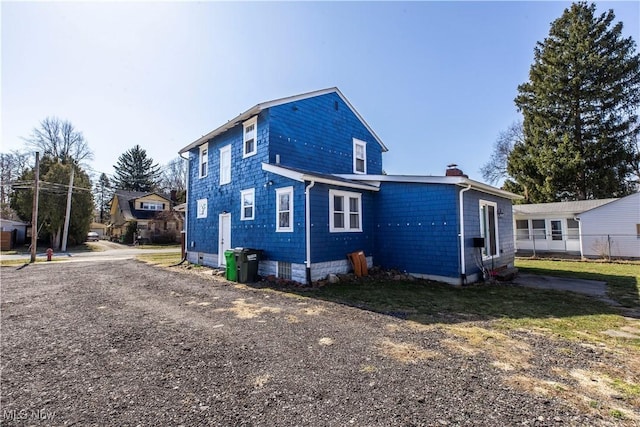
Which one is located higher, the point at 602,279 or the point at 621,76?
the point at 621,76

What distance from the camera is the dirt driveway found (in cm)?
261

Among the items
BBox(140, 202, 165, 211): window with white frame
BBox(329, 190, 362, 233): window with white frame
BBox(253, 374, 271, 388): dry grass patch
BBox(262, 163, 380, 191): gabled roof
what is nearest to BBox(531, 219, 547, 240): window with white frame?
BBox(262, 163, 380, 191): gabled roof

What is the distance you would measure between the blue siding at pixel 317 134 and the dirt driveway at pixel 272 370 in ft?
22.1

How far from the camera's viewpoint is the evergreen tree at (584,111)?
77.2 feet

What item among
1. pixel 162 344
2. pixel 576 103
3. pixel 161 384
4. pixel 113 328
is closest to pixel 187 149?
pixel 113 328

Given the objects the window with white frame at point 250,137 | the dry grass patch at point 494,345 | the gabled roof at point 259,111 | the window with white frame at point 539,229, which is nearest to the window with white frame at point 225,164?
the gabled roof at point 259,111

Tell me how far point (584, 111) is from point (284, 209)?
28433mm

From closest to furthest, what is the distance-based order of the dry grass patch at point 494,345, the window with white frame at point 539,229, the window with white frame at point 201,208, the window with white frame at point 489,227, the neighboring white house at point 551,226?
the dry grass patch at point 494,345, the window with white frame at point 489,227, the window with white frame at point 201,208, the neighboring white house at point 551,226, the window with white frame at point 539,229

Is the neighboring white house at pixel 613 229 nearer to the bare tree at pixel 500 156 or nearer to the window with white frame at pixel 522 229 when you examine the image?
the window with white frame at pixel 522 229

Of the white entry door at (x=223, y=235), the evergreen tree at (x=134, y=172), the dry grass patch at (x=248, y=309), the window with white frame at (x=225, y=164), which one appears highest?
the evergreen tree at (x=134, y=172)

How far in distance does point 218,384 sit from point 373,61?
1232cm

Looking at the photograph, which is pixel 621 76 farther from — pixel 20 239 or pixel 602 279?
pixel 20 239

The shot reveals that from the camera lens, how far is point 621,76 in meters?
23.5

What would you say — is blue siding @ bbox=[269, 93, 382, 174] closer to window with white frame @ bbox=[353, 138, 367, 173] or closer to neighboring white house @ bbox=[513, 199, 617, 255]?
window with white frame @ bbox=[353, 138, 367, 173]
